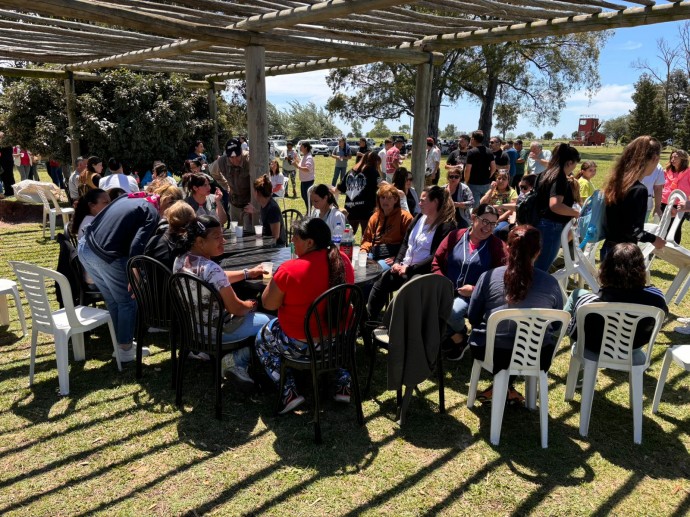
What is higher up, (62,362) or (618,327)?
(618,327)

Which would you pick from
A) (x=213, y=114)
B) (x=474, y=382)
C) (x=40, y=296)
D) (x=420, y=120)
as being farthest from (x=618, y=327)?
(x=213, y=114)

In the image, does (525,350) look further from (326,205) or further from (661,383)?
(326,205)

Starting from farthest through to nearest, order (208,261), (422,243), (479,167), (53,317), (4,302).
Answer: (479,167) < (4,302) < (422,243) < (53,317) < (208,261)

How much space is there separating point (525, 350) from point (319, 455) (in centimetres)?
142

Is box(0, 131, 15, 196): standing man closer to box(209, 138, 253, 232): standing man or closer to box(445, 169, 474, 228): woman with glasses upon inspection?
box(209, 138, 253, 232): standing man

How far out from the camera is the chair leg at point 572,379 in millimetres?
3652

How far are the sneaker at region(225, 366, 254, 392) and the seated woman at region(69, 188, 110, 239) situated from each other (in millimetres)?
1893

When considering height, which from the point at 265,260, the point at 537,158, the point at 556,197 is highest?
the point at 537,158

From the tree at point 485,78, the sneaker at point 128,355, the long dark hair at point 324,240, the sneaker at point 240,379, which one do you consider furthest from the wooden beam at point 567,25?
the tree at point 485,78

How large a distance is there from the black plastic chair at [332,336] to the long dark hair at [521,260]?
94 centimetres

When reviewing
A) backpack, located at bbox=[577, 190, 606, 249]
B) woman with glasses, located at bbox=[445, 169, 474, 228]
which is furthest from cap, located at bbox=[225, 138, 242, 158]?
backpack, located at bbox=[577, 190, 606, 249]

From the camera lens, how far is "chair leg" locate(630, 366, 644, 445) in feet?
10.6

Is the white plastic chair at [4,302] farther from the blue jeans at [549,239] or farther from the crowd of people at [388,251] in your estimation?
the blue jeans at [549,239]

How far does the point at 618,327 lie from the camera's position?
3.18m
